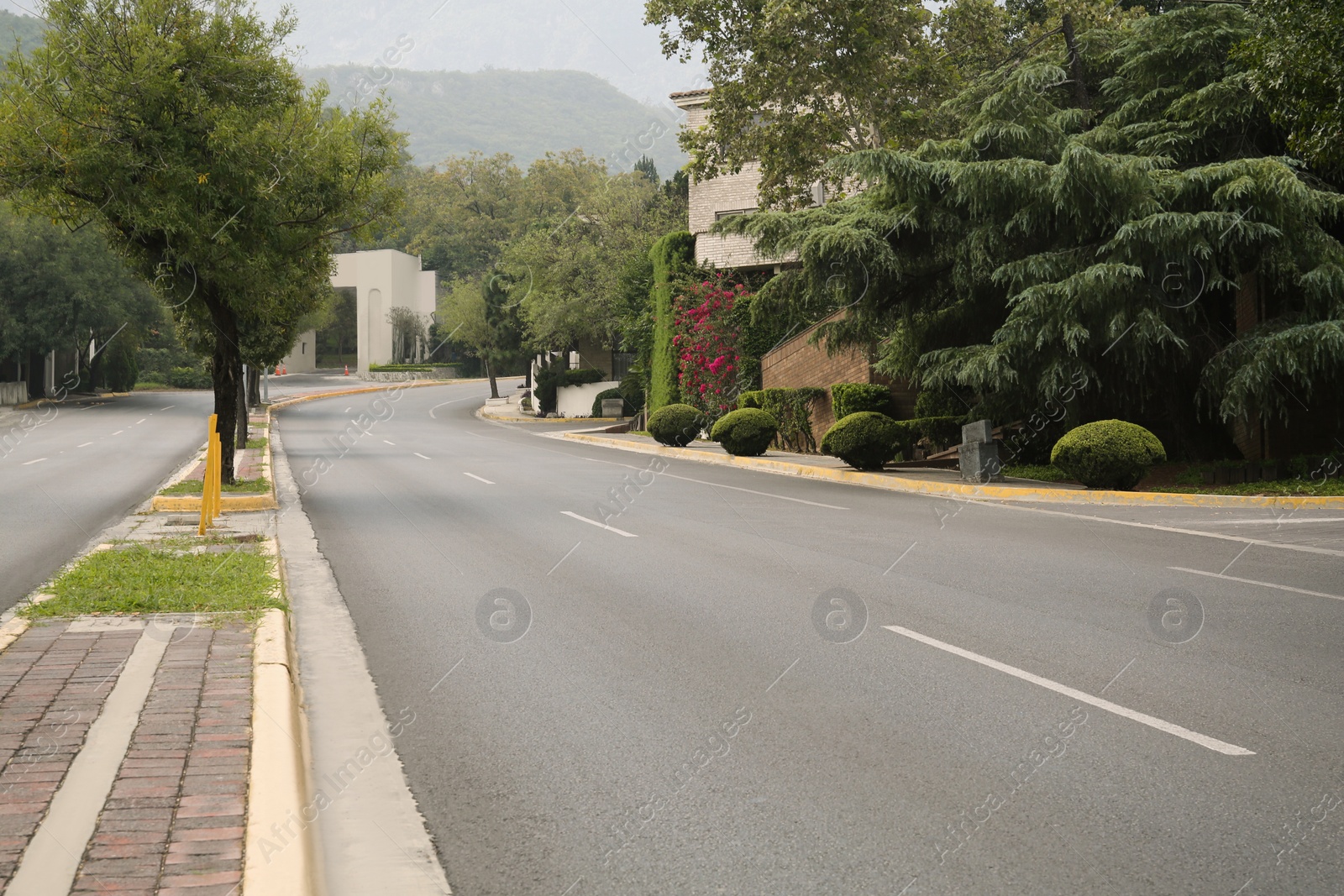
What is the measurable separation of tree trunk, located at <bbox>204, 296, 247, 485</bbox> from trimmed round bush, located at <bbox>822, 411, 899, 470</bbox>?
36.7 ft

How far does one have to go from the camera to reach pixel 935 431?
25.0 meters

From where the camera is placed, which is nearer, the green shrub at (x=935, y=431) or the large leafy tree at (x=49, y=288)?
the green shrub at (x=935, y=431)

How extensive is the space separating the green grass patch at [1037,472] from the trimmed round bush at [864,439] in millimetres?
2323

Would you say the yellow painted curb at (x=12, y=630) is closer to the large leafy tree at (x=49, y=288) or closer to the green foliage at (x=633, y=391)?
the green foliage at (x=633, y=391)

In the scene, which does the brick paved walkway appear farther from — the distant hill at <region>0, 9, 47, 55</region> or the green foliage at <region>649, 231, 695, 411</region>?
the distant hill at <region>0, 9, 47, 55</region>

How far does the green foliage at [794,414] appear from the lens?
98.8 feet

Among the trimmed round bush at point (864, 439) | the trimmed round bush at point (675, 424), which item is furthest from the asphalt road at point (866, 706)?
the trimmed round bush at point (675, 424)

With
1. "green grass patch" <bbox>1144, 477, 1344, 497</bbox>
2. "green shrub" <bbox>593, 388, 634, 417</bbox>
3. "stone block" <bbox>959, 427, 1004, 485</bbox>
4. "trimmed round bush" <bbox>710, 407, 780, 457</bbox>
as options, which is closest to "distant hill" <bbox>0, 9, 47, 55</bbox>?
"green shrub" <bbox>593, 388, 634, 417</bbox>

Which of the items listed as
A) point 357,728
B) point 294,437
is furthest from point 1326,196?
point 294,437

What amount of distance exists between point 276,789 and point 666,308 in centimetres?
3529

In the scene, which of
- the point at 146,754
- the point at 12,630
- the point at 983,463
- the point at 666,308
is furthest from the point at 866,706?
the point at 666,308

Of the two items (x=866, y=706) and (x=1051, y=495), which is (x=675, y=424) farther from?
(x=866, y=706)

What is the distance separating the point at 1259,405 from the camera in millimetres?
18031

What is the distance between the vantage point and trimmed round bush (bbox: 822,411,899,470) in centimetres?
2250
